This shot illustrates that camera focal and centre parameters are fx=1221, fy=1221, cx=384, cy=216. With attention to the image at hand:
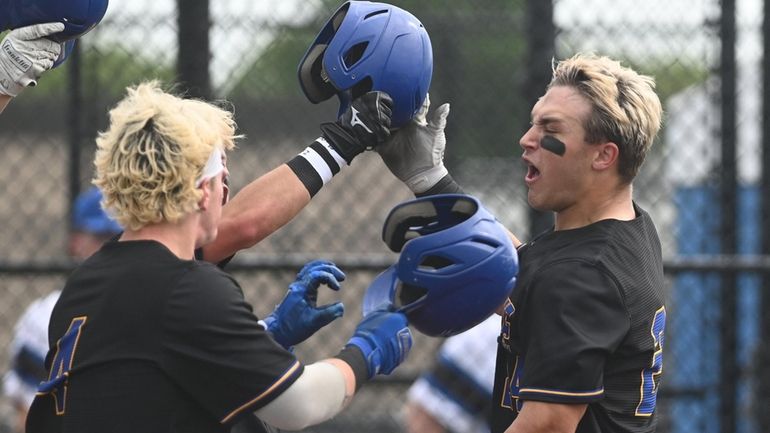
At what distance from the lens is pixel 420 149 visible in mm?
3072

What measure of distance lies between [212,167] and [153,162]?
15 centimetres

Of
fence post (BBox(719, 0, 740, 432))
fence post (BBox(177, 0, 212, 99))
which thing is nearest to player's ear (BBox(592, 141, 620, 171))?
fence post (BBox(177, 0, 212, 99))

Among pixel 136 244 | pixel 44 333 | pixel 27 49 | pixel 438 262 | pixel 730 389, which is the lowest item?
pixel 730 389

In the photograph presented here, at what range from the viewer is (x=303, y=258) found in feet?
14.9

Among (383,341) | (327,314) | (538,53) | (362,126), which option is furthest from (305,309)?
(538,53)

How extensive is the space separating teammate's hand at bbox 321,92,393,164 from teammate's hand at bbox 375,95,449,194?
7.0 inches

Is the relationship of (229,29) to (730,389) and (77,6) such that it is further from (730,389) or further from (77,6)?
(730,389)

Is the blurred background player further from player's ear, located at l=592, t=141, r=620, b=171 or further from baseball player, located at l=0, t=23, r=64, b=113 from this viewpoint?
player's ear, located at l=592, t=141, r=620, b=171

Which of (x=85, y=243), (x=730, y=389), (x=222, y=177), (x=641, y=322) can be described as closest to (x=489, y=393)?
(x=730, y=389)

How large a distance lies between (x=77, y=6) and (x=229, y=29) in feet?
5.84

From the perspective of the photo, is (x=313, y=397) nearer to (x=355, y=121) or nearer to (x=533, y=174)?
(x=355, y=121)

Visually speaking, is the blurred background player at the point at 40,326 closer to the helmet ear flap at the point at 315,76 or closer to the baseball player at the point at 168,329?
the helmet ear flap at the point at 315,76

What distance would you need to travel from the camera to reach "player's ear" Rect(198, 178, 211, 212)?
2.46 m

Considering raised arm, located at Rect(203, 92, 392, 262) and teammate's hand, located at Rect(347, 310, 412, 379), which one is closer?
teammate's hand, located at Rect(347, 310, 412, 379)
